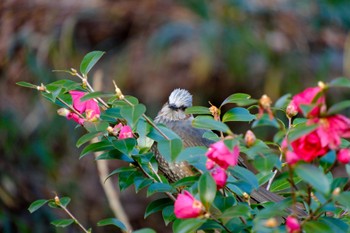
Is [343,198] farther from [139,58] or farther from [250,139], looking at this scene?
[139,58]

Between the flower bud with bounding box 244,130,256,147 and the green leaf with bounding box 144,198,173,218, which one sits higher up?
the flower bud with bounding box 244,130,256,147

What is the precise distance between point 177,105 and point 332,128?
941 mm

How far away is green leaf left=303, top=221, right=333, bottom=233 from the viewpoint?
946 millimetres

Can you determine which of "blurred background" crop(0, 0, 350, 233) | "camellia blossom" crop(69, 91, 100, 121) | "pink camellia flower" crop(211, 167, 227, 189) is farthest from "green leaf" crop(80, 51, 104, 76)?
"blurred background" crop(0, 0, 350, 233)

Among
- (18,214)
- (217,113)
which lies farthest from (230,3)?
(217,113)

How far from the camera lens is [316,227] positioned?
0.95m

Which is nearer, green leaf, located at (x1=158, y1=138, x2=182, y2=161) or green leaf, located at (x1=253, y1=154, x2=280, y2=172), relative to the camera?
green leaf, located at (x1=253, y1=154, x2=280, y2=172)

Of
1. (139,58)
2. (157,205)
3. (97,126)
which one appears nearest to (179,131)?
(157,205)

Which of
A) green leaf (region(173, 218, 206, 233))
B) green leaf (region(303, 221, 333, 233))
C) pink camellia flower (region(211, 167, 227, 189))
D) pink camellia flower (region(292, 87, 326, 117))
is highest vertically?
pink camellia flower (region(292, 87, 326, 117))

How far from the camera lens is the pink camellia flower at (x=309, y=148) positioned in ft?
3.09

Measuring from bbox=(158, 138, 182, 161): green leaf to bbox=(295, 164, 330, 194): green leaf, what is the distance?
0.22 meters

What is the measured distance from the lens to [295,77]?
386 cm

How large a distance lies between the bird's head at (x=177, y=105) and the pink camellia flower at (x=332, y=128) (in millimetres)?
896

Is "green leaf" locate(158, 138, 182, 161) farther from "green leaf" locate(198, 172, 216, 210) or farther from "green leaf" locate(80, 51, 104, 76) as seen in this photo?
"green leaf" locate(80, 51, 104, 76)
